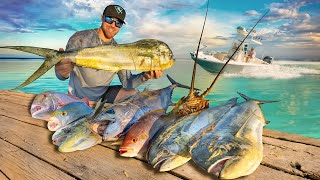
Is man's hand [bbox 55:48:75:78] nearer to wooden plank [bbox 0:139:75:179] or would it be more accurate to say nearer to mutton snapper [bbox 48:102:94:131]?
mutton snapper [bbox 48:102:94:131]

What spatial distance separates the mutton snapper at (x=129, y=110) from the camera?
7.73 feet

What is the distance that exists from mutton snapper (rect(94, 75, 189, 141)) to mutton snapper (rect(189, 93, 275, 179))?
0.72 metres

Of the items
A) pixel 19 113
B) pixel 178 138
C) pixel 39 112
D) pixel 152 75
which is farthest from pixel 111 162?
pixel 19 113

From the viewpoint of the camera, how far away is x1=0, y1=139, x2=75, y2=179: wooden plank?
2035 mm

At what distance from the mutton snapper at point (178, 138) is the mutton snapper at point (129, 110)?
366mm

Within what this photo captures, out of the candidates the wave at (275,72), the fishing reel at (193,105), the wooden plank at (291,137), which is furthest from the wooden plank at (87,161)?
the wave at (275,72)

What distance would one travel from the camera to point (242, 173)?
162 cm

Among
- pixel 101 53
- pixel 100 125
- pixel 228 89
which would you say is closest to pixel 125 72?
pixel 101 53

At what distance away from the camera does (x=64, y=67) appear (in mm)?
3062

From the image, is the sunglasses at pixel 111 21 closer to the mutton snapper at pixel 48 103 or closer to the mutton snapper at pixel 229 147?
the mutton snapper at pixel 48 103

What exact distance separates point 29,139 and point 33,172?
761 millimetres

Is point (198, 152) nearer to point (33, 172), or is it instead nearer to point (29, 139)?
point (33, 172)

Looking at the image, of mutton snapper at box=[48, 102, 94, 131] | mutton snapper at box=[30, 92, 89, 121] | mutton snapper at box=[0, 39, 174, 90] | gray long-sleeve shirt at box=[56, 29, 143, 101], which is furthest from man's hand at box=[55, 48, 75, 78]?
gray long-sleeve shirt at box=[56, 29, 143, 101]

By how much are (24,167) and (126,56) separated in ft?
4.01
